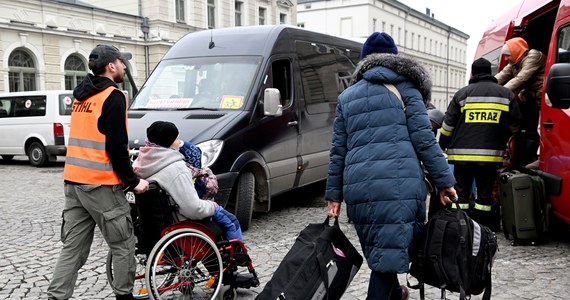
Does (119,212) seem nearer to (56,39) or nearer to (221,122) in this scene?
(221,122)

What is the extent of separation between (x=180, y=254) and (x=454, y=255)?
1898 mm

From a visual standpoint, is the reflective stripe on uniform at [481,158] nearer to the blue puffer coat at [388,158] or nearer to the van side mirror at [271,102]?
the van side mirror at [271,102]

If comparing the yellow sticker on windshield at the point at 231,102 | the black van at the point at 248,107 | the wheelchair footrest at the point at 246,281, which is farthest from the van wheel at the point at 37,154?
the wheelchair footrest at the point at 246,281

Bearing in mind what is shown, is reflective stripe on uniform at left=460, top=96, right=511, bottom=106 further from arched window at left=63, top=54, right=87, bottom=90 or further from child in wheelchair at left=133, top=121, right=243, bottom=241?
arched window at left=63, top=54, right=87, bottom=90

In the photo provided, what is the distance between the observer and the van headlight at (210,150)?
19.0 feet

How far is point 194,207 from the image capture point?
12.9 ft

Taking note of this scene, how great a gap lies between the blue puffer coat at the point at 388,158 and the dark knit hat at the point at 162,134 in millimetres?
1401

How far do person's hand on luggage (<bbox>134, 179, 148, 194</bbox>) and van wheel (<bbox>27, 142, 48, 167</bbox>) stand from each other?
37.7 ft

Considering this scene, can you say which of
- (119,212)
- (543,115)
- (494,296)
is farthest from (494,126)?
(119,212)

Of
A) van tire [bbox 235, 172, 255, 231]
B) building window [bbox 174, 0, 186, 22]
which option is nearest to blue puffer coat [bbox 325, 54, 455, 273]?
van tire [bbox 235, 172, 255, 231]

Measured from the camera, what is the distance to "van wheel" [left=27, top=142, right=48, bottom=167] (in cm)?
1409

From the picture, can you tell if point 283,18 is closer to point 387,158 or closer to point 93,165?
point 93,165

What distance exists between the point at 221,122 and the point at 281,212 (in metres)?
2.07

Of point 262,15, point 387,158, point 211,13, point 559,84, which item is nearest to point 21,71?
point 211,13
